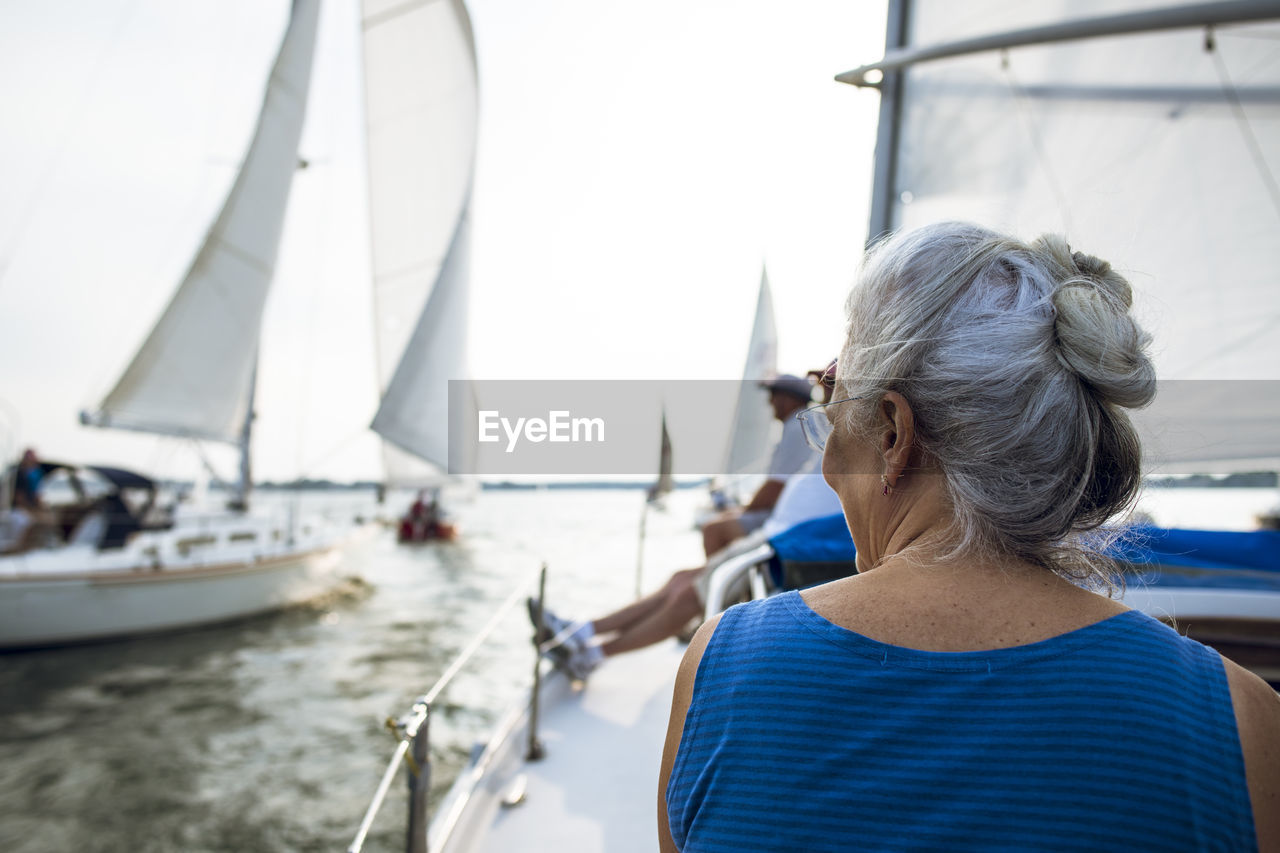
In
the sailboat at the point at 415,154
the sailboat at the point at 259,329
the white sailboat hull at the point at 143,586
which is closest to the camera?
the white sailboat hull at the point at 143,586

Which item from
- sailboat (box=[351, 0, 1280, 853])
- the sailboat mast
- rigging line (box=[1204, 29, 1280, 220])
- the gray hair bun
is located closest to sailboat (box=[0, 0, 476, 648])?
the sailboat mast

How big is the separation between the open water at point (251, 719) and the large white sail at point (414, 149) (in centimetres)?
350

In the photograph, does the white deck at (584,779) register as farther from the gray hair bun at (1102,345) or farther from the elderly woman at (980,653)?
the gray hair bun at (1102,345)

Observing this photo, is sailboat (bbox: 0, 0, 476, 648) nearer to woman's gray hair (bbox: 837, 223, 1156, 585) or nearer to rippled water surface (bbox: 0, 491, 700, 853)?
rippled water surface (bbox: 0, 491, 700, 853)

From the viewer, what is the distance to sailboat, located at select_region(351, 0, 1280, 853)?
174 centimetres

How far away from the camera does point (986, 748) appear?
1.39 feet

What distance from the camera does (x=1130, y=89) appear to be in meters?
2.19

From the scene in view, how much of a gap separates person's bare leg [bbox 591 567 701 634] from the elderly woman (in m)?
1.98

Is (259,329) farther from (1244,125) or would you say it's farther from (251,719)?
(1244,125)

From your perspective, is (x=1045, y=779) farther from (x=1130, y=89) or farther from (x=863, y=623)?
(x=1130, y=89)

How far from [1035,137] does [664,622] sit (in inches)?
92.1

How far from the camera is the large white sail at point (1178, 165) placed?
1.95 meters

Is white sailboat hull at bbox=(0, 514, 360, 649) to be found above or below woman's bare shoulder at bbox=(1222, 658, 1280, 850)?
below

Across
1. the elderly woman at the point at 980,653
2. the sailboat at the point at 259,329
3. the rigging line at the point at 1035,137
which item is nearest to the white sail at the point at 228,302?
the sailboat at the point at 259,329
